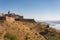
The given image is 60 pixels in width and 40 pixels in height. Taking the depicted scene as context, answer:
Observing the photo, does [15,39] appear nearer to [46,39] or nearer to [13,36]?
[13,36]

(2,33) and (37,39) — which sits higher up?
(2,33)

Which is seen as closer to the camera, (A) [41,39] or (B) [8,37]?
(B) [8,37]

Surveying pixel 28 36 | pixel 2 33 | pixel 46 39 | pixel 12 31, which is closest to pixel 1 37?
pixel 2 33

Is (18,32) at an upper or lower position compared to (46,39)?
upper

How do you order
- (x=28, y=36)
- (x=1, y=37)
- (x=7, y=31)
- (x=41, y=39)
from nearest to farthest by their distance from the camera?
(x=1, y=37) → (x=7, y=31) → (x=28, y=36) → (x=41, y=39)

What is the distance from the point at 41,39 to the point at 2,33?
9.98m

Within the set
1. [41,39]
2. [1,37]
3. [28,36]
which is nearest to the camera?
[1,37]

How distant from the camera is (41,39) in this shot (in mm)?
37438

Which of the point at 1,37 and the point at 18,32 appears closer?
the point at 1,37

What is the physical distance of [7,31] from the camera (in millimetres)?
32438

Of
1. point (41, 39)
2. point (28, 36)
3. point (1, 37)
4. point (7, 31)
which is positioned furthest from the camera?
point (41, 39)

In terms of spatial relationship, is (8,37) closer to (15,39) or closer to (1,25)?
(15,39)

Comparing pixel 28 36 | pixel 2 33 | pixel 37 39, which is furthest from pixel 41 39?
pixel 2 33

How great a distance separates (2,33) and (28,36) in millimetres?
6029
